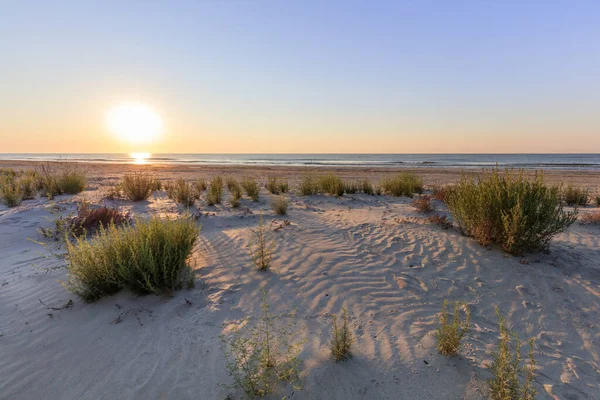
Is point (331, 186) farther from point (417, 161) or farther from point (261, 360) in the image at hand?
point (417, 161)

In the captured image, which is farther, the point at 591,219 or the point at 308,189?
the point at 308,189

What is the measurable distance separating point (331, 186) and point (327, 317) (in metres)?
6.95

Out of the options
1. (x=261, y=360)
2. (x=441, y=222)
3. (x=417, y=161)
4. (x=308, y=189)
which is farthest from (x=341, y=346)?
(x=417, y=161)

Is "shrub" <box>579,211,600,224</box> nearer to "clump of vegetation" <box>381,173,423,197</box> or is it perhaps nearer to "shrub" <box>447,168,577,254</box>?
"shrub" <box>447,168,577,254</box>

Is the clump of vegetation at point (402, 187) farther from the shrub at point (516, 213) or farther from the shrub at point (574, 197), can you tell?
the shrub at point (516, 213)

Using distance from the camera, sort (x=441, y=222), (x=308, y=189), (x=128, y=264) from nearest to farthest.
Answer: (x=128, y=264), (x=441, y=222), (x=308, y=189)

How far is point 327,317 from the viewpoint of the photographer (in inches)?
124

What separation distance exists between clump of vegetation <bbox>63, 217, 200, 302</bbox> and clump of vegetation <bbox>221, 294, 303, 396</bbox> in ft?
4.11

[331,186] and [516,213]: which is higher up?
[516,213]

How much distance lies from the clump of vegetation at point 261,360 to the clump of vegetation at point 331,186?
709 centimetres

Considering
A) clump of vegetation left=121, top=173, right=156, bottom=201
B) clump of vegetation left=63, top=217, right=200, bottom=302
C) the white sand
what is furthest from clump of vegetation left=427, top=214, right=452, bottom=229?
clump of vegetation left=121, top=173, right=156, bottom=201

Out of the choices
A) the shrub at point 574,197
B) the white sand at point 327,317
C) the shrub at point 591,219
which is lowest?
the white sand at point 327,317

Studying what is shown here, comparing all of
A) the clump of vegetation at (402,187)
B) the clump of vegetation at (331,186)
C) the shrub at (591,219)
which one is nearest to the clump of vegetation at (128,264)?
the clump of vegetation at (331,186)

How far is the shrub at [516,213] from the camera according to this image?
4305mm
